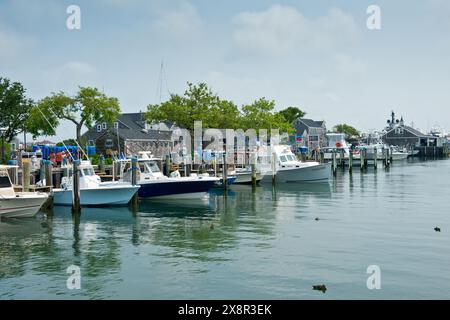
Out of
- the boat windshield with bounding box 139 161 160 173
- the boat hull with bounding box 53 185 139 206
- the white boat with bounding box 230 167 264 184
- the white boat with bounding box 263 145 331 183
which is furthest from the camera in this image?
the white boat with bounding box 263 145 331 183

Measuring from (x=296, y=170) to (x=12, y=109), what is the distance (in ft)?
152

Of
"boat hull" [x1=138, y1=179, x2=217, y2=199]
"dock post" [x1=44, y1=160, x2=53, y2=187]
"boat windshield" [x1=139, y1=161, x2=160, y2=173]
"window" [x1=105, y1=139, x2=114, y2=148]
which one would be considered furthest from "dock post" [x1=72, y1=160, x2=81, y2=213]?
"window" [x1=105, y1=139, x2=114, y2=148]

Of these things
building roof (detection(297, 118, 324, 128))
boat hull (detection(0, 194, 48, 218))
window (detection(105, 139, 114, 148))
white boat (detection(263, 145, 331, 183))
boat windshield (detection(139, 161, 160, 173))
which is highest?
building roof (detection(297, 118, 324, 128))

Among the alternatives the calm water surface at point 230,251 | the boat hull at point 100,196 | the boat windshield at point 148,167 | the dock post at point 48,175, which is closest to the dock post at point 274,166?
the boat windshield at point 148,167

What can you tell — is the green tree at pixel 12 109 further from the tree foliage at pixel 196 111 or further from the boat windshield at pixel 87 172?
the boat windshield at pixel 87 172

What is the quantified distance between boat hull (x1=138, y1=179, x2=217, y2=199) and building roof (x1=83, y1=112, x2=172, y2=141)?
46.2 metres

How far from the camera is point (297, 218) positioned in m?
30.3

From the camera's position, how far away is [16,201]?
28.9 meters

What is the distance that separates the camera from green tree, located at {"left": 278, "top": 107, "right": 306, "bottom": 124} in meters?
157

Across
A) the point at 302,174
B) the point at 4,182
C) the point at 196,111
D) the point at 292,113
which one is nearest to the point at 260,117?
the point at 196,111

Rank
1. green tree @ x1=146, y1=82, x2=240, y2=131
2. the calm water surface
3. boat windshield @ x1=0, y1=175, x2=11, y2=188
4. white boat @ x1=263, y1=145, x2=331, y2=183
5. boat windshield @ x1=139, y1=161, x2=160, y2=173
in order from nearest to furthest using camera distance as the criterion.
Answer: the calm water surface, boat windshield @ x1=0, y1=175, x2=11, y2=188, boat windshield @ x1=139, y1=161, x2=160, y2=173, white boat @ x1=263, y1=145, x2=331, y2=183, green tree @ x1=146, y1=82, x2=240, y2=131

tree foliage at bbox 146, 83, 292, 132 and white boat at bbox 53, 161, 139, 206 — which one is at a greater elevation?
tree foliage at bbox 146, 83, 292, 132

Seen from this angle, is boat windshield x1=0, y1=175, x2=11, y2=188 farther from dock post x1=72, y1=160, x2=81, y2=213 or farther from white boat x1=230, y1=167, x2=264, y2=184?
white boat x1=230, y1=167, x2=264, y2=184
